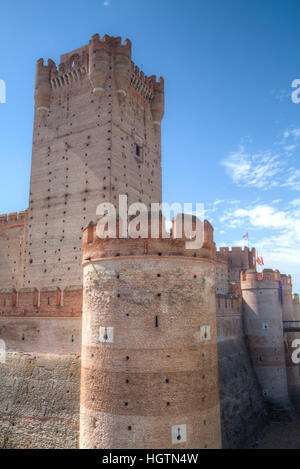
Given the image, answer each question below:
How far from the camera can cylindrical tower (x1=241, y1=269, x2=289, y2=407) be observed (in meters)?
20.8

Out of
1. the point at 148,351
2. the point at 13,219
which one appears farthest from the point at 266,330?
the point at 13,219

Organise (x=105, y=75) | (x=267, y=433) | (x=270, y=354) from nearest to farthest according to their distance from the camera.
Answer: (x=267, y=433) < (x=105, y=75) < (x=270, y=354)

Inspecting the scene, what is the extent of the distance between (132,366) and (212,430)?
289 cm

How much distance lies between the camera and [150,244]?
30.8 feet

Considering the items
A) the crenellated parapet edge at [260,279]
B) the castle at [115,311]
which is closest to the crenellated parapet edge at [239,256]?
the castle at [115,311]

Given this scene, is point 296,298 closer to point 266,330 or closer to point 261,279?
point 266,330

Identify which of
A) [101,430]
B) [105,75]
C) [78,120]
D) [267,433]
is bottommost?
[267,433]

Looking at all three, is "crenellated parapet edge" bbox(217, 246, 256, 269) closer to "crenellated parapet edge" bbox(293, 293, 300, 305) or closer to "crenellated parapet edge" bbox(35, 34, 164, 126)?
"crenellated parapet edge" bbox(293, 293, 300, 305)

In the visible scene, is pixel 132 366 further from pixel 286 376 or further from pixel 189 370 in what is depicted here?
pixel 286 376

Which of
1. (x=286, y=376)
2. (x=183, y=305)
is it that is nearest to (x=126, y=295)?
(x=183, y=305)

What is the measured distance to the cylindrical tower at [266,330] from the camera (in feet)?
68.1

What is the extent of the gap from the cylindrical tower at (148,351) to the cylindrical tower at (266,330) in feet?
41.9

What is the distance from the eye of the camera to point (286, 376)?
22.0 metres

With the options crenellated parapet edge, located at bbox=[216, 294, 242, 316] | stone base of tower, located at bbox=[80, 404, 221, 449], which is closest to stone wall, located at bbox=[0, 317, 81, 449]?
stone base of tower, located at bbox=[80, 404, 221, 449]
